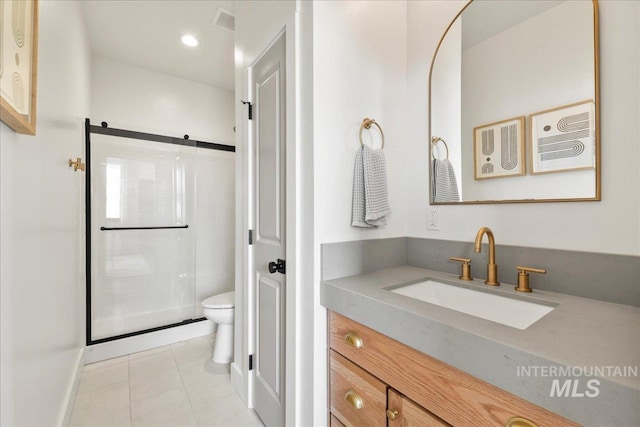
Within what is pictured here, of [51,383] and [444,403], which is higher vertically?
[444,403]

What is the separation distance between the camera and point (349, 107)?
1.26m

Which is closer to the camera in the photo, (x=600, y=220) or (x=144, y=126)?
(x=600, y=220)

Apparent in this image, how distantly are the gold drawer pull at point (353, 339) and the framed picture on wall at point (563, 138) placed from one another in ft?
3.03

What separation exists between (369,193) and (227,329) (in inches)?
66.2

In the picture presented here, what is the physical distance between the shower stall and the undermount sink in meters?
2.40

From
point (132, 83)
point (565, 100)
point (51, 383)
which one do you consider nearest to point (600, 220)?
point (565, 100)

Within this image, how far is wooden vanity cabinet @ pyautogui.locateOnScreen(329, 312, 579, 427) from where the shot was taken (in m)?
0.63

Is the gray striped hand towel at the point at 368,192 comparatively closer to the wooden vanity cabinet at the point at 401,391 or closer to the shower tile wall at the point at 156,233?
the wooden vanity cabinet at the point at 401,391

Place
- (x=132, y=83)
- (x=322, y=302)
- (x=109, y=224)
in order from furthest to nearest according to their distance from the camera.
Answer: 1. (x=132, y=83)
2. (x=109, y=224)
3. (x=322, y=302)

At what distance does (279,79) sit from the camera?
1.40m

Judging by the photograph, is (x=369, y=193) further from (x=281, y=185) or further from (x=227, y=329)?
(x=227, y=329)

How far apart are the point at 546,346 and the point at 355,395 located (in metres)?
0.66

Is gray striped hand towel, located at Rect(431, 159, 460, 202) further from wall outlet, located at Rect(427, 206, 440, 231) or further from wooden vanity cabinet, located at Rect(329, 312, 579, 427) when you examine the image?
wooden vanity cabinet, located at Rect(329, 312, 579, 427)

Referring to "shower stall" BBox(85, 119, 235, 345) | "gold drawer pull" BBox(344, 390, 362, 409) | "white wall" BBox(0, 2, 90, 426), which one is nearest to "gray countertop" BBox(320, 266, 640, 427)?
"gold drawer pull" BBox(344, 390, 362, 409)
